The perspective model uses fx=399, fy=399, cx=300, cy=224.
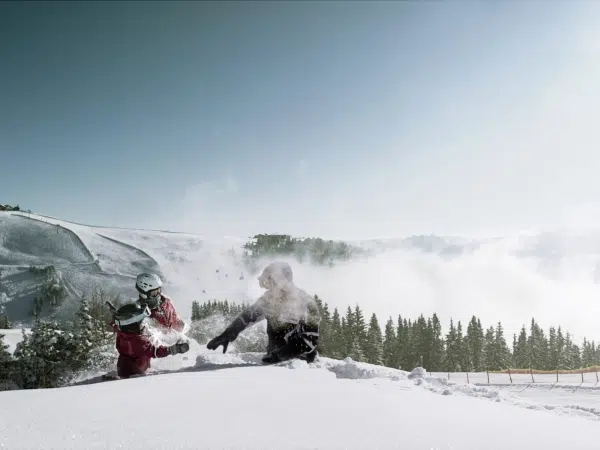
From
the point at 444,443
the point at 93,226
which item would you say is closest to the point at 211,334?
the point at 444,443

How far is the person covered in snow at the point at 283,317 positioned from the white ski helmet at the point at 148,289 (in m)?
1.53

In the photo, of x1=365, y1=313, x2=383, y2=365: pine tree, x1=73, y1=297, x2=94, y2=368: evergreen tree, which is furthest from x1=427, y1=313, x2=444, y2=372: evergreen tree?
x1=73, y1=297, x2=94, y2=368: evergreen tree

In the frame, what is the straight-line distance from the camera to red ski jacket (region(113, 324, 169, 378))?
7676 mm

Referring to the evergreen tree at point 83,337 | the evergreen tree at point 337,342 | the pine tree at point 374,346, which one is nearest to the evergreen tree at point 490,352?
the pine tree at point 374,346

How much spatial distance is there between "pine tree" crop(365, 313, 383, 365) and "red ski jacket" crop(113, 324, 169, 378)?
135 ft

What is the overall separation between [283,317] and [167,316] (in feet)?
8.08

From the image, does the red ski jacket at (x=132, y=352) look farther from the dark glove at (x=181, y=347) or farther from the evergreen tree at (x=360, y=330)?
the evergreen tree at (x=360, y=330)

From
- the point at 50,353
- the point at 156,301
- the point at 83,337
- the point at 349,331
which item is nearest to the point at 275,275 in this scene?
the point at 156,301

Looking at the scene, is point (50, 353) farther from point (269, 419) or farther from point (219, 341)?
point (269, 419)

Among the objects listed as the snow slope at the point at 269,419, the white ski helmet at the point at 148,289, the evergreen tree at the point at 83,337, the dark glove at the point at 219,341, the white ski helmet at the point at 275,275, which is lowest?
the evergreen tree at the point at 83,337

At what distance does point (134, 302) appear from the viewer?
7.89m

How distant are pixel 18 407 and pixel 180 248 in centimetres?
10573

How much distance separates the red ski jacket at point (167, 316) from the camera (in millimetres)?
8305

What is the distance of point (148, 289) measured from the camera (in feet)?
27.0
